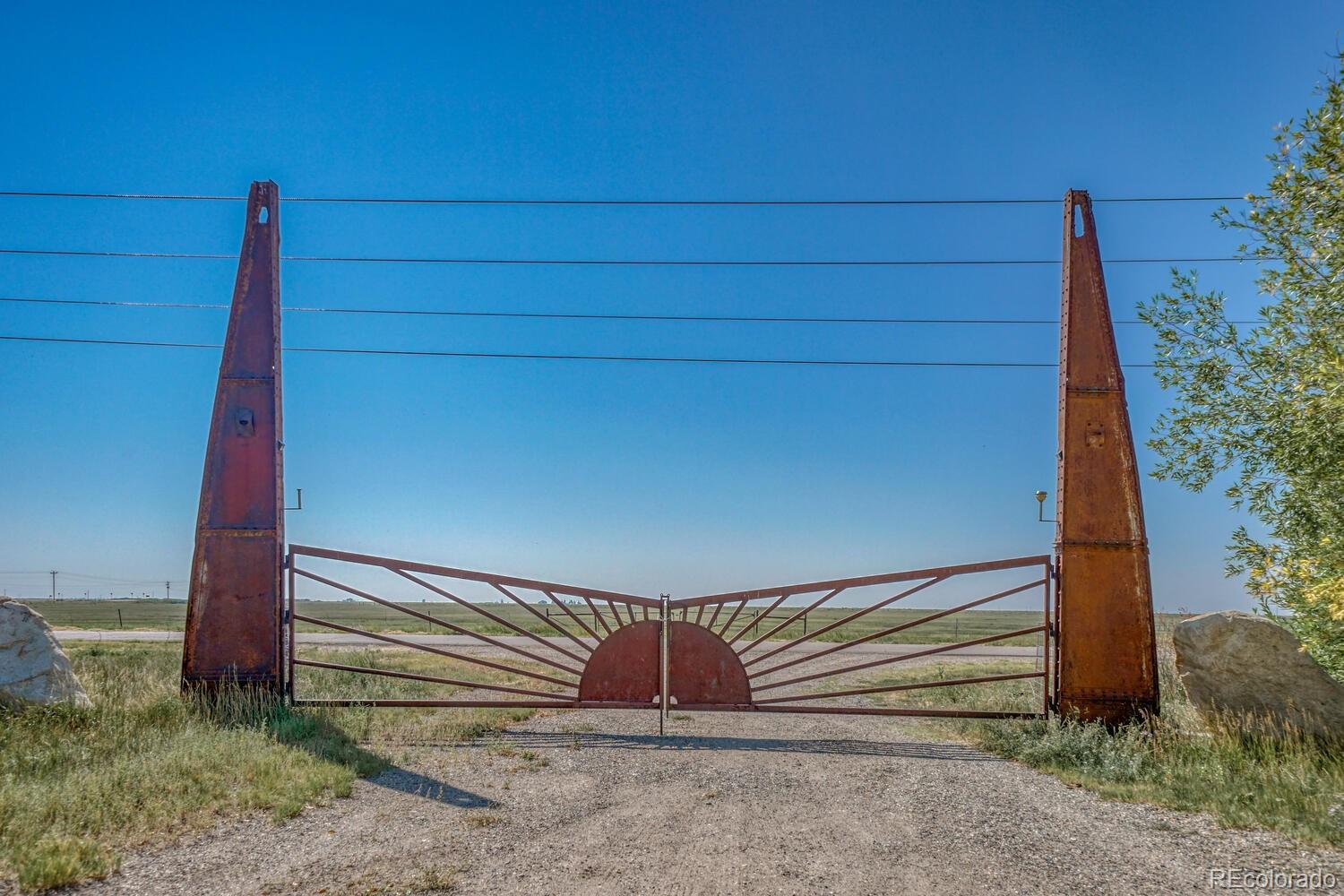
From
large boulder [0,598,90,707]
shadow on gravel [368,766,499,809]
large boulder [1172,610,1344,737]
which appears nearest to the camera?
shadow on gravel [368,766,499,809]

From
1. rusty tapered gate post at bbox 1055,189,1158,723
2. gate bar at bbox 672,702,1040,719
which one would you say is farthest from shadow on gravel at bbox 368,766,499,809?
rusty tapered gate post at bbox 1055,189,1158,723

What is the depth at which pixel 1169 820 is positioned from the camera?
25.3 feet

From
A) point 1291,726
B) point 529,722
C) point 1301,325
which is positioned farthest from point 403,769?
point 1301,325

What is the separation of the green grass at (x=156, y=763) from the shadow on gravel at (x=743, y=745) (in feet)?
3.24

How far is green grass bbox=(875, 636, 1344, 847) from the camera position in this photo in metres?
7.64

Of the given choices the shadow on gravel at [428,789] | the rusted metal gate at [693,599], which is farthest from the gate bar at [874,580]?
the shadow on gravel at [428,789]

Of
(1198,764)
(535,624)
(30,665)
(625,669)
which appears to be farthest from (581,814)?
(535,624)

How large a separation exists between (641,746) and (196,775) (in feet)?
16.5

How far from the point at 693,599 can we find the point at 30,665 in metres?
8.08

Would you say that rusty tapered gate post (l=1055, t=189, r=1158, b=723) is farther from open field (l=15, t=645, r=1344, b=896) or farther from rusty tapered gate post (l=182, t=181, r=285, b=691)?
rusty tapered gate post (l=182, t=181, r=285, b=691)

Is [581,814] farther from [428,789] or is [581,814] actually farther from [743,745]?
[743,745]
